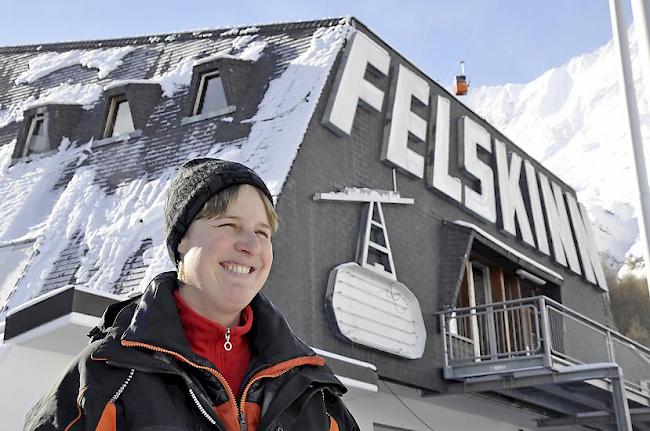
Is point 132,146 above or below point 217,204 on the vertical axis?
above

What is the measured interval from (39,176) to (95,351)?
1112 centimetres

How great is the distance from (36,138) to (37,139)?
47mm

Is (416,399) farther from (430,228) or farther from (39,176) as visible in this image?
(39,176)

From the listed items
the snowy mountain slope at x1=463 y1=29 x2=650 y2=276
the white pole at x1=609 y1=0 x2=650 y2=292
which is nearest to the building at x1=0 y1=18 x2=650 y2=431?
the white pole at x1=609 y1=0 x2=650 y2=292

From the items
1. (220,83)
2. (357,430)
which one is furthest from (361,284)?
(357,430)

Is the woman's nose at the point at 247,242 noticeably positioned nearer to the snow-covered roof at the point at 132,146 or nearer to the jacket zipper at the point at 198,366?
the jacket zipper at the point at 198,366

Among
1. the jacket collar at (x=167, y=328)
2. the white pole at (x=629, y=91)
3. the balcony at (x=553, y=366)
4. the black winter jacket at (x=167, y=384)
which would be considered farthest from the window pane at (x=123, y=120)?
the black winter jacket at (x=167, y=384)

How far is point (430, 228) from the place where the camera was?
1288 cm

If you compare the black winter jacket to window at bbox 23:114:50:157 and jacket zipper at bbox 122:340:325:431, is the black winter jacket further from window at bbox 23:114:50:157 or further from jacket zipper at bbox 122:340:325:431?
window at bbox 23:114:50:157

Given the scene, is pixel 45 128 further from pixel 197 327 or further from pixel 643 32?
pixel 197 327

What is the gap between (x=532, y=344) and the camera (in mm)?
11695

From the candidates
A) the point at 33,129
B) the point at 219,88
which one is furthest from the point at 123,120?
the point at 33,129

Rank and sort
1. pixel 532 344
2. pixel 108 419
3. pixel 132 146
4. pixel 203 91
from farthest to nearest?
pixel 203 91, pixel 132 146, pixel 532 344, pixel 108 419

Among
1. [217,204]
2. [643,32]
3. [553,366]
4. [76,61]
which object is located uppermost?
[76,61]
